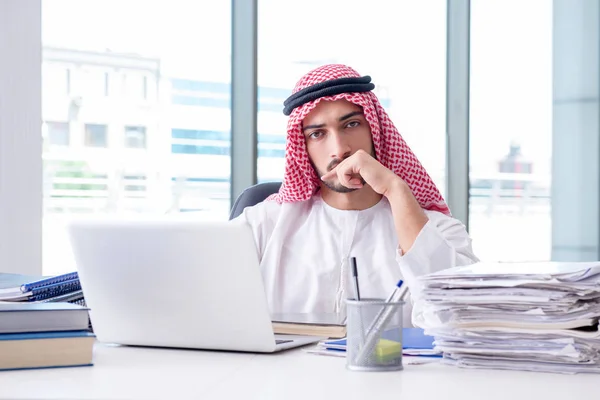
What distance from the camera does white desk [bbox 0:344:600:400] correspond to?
114cm

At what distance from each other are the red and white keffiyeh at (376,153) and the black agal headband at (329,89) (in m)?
0.02

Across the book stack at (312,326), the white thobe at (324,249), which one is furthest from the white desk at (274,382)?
the white thobe at (324,249)

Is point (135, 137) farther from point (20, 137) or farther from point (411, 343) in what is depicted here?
point (411, 343)

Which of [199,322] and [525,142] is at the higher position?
[525,142]

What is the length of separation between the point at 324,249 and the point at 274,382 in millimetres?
1385

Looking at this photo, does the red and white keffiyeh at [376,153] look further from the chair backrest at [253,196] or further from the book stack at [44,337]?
the book stack at [44,337]

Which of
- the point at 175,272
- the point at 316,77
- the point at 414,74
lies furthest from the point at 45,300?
the point at 414,74

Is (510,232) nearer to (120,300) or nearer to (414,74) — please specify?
(414,74)

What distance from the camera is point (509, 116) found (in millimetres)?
4926

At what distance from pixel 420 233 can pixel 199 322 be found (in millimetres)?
854

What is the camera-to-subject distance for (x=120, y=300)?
5.02 ft

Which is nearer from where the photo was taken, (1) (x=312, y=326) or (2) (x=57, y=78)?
(1) (x=312, y=326)

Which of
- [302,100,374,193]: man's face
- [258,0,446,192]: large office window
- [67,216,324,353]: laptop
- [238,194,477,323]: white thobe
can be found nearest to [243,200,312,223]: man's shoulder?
[238,194,477,323]: white thobe

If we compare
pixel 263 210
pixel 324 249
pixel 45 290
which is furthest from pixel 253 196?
pixel 45 290
